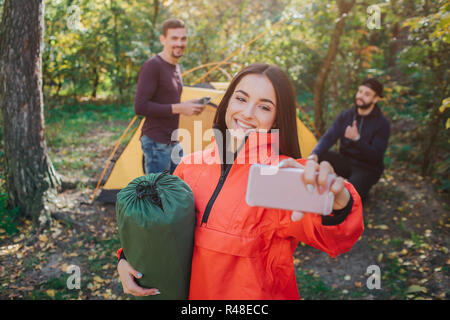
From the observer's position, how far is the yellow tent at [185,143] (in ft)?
13.2

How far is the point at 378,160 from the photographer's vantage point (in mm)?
3832

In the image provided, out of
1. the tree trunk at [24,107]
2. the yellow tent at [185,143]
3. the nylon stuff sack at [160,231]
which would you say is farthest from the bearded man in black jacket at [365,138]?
the tree trunk at [24,107]

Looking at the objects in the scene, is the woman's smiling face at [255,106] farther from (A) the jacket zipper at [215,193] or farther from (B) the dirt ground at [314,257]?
(B) the dirt ground at [314,257]

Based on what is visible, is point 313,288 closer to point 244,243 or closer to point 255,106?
point 244,243

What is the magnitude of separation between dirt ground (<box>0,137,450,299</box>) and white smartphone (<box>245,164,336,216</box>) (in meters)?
2.34

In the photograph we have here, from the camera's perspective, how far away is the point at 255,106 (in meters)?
1.35

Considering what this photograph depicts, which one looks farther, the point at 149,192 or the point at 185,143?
the point at 185,143

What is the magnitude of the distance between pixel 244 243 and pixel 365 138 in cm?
323

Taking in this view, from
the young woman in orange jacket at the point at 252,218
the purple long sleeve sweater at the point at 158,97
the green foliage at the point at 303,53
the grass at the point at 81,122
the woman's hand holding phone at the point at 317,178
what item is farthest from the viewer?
the grass at the point at 81,122

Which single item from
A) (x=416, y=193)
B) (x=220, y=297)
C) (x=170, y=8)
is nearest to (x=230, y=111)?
(x=220, y=297)

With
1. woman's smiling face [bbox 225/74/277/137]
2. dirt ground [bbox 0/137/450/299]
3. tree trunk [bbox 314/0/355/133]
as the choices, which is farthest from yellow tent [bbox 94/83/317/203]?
woman's smiling face [bbox 225/74/277/137]

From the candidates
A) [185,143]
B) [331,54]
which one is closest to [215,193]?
[185,143]

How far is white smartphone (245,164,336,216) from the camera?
36.5 inches

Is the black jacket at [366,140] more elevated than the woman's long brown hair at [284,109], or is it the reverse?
the woman's long brown hair at [284,109]
